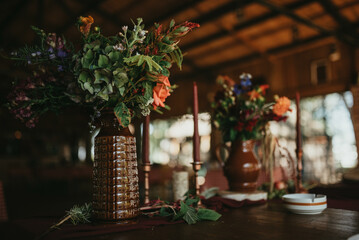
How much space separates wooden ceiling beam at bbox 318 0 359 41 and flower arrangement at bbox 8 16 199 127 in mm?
5676

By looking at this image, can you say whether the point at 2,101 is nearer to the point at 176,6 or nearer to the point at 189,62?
the point at 176,6

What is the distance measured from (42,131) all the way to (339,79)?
29.9 ft

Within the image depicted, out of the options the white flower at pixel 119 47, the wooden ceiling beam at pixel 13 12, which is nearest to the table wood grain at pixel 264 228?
the white flower at pixel 119 47

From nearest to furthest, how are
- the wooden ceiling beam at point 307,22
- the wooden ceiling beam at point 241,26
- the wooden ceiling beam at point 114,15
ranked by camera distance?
the wooden ceiling beam at point 307,22 < the wooden ceiling beam at point 241,26 < the wooden ceiling beam at point 114,15

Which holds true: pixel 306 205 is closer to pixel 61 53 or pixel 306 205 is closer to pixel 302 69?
pixel 61 53

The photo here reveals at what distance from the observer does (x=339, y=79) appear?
263 inches

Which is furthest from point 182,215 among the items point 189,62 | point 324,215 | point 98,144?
point 189,62

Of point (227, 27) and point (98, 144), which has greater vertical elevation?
point (227, 27)

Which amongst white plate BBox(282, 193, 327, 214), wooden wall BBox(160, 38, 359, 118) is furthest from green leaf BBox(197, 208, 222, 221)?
wooden wall BBox(160, 38, 359, 118)

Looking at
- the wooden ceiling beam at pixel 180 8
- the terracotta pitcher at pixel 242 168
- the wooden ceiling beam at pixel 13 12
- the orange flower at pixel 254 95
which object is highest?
the wooden ceiling beam at pixel 13 12

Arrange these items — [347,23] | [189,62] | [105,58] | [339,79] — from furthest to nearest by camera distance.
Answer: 1. [189,62]
2. [339,79]
3. [347,23]
4. [105,58]

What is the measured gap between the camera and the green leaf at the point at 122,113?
828 mm

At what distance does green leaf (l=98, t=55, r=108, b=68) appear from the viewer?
31.7 inches

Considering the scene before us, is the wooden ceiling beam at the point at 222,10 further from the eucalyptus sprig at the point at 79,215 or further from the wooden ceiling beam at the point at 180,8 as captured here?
the eucalyptus sprig at the point at 79,215
